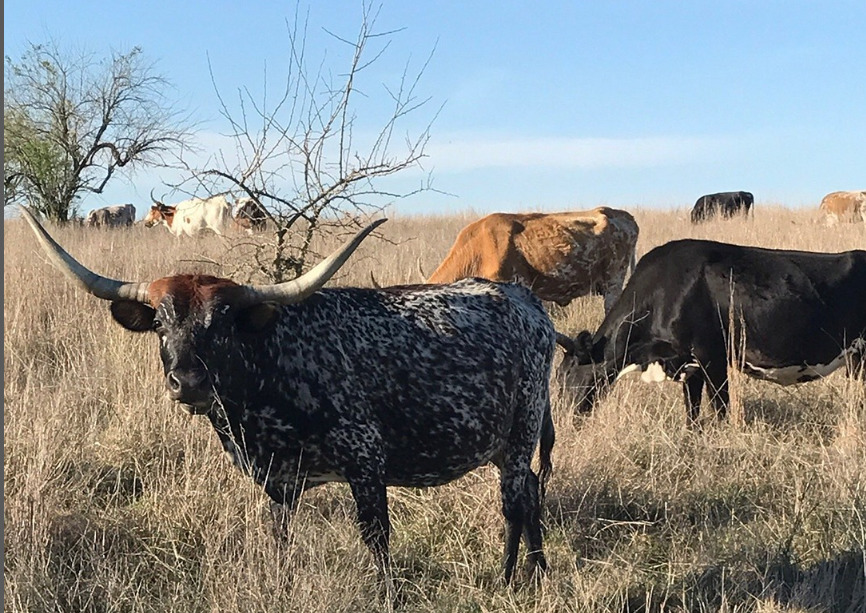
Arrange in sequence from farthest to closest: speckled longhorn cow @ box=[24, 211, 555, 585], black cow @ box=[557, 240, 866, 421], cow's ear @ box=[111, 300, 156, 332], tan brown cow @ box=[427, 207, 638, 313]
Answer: tan brown cow @ box=[427, 207, 638, 313], black cow @ box=[557, 240, 866, 421], cow's ear @ box=[111, 300, 156, 332], speckled longhorn cow @ box=[24, 211, 555, 585]

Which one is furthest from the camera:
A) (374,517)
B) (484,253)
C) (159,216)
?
(159,216)

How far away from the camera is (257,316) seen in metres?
3.72

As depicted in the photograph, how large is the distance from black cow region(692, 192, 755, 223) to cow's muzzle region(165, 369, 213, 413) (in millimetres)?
24449

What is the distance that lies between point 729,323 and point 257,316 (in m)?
4.66

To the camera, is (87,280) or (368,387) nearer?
(87,280)

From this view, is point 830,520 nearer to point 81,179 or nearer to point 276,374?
point 276,374

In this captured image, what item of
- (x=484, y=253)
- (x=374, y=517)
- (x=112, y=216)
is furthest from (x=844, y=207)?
(x=374, y=517)

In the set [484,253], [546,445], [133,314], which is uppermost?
[484,253]

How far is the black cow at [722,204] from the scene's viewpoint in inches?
1096

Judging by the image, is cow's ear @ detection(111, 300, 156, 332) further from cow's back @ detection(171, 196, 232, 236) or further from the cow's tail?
cow's back @ detection(171, 196, 232, 236)

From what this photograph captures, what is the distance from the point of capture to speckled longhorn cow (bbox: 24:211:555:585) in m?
3.63

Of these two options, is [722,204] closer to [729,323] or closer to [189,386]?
[729,323]

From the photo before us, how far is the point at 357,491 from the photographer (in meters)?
3.81

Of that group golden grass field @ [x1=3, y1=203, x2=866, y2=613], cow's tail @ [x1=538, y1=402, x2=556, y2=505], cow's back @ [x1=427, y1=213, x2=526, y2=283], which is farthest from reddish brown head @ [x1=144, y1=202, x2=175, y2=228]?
cow's tail @ [x1=538, y1=402, x2=556, y2=505]
